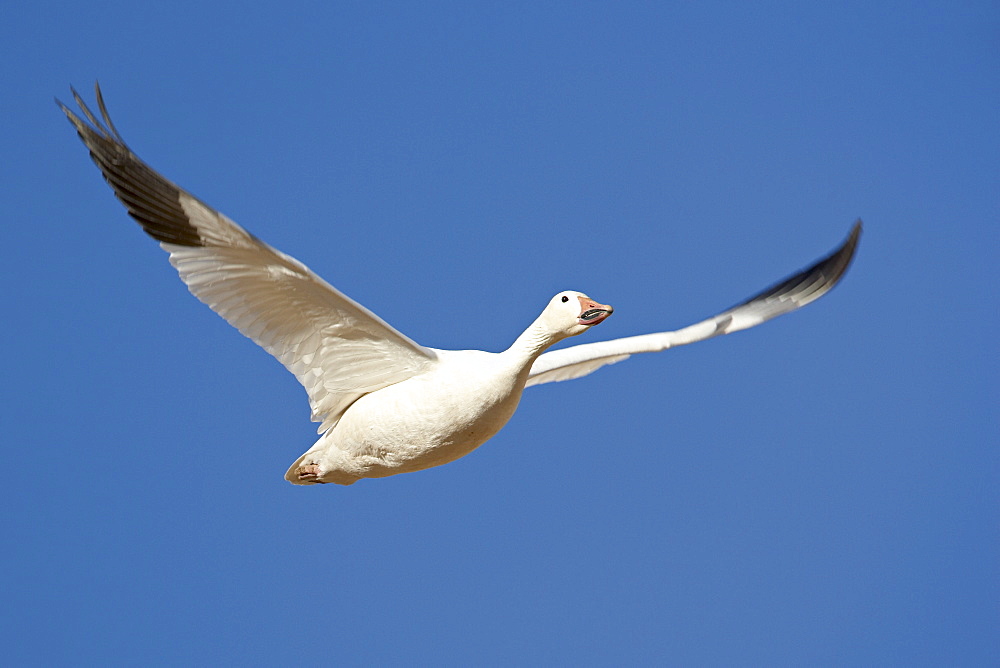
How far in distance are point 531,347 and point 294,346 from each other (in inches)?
90.0

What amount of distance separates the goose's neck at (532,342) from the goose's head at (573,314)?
58mm

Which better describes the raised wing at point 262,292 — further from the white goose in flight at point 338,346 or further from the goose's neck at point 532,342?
the goose's neck at point 532,342

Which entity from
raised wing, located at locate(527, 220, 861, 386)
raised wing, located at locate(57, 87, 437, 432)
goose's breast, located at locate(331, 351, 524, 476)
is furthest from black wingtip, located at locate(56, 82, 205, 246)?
raised wing, located at locate(527, 220, 861, 386)

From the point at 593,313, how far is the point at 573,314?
0.59 feet

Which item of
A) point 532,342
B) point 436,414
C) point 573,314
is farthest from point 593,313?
point 436,414

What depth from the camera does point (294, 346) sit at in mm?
12445

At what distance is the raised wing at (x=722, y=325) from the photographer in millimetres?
14188

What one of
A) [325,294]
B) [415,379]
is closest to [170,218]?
[325,294]

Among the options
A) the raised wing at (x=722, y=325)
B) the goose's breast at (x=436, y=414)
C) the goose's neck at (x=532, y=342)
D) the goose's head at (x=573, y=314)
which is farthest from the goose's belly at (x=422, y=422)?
the raised wing at (x=722, y=325)

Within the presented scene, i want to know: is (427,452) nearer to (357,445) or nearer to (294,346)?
(357,445)

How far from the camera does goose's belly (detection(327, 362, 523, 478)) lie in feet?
38.6

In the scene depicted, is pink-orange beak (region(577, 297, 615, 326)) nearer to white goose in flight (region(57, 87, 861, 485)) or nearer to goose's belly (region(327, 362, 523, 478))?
white goose in flight (region(57, 87, 861, 485))

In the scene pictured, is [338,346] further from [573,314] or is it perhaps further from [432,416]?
[573,314]

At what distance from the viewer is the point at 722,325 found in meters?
14.4
